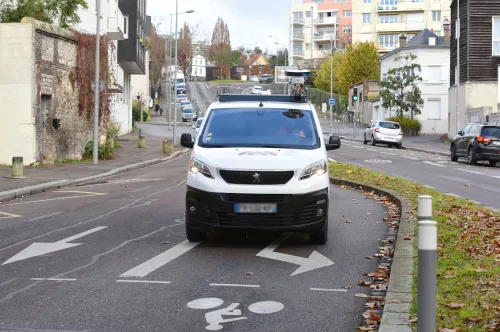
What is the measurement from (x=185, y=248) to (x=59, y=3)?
2482cm

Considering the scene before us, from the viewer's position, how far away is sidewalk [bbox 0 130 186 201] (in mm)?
20344

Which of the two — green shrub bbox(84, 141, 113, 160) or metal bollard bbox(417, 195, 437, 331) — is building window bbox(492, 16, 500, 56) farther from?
metal bollard bbox(417, 195, 437, 331)

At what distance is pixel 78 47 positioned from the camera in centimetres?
3262

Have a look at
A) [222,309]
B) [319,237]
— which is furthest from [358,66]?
[222,309]

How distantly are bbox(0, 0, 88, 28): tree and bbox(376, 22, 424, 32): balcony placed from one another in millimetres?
86258

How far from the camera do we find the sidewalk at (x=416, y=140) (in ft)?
160

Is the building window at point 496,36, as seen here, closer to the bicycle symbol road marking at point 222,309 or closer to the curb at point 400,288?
the curb at point 400,288

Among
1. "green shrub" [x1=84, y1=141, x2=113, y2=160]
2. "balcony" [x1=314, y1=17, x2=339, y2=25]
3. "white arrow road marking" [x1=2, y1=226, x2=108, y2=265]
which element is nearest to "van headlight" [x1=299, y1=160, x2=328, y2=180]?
"white arrow road marking" [x1=2, y1=226, x2=108, y2=265]

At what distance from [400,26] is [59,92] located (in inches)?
3580

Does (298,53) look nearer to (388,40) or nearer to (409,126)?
(388,40)

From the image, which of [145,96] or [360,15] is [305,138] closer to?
[145,96]

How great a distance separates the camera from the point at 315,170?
34.9 ft

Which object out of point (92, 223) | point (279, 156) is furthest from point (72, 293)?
point (92, 223)

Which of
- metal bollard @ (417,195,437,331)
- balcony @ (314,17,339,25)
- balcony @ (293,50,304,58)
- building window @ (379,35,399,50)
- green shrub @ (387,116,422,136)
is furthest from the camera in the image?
balcony @ (293,50,304,58)
